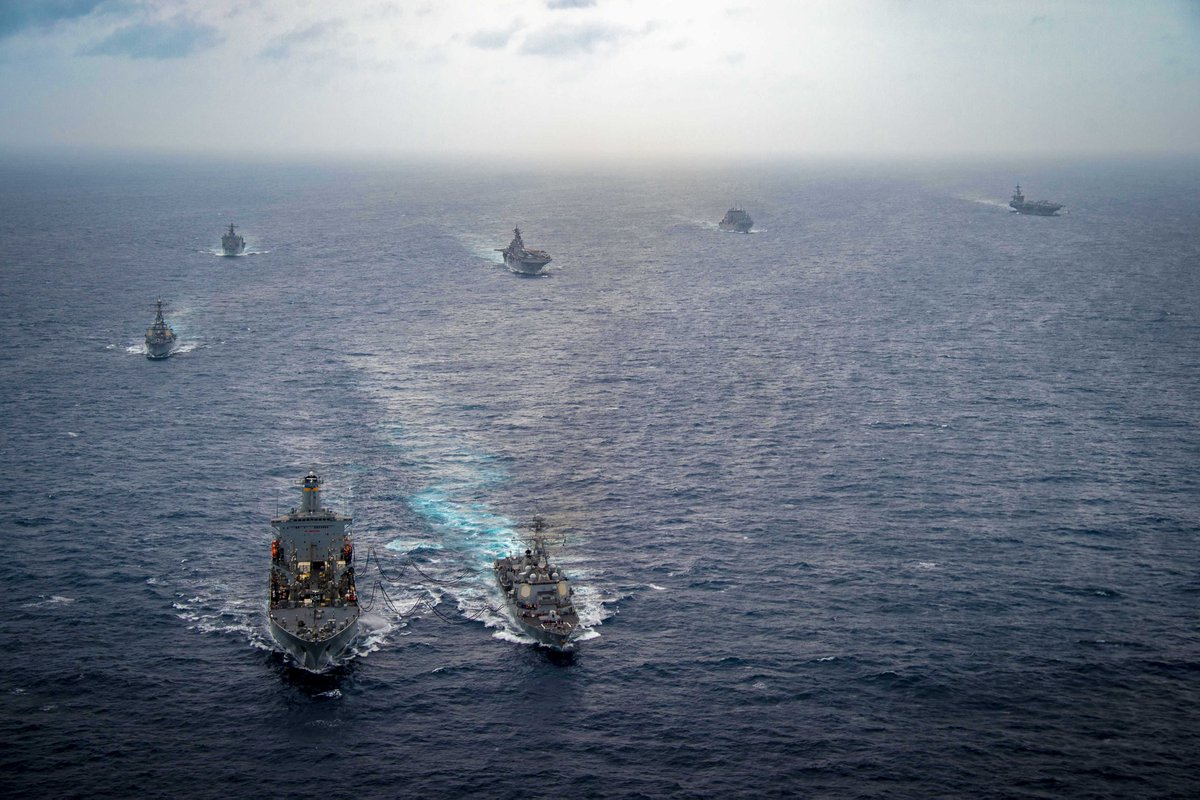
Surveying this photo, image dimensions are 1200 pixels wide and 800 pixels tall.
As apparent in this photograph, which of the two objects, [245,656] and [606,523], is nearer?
[245,656]

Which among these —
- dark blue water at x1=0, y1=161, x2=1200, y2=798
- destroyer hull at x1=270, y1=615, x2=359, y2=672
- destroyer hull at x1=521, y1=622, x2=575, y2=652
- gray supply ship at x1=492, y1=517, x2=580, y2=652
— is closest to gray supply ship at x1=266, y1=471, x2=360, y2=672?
destroyer hull at x1=270, y1=615, x2=359, y2=672

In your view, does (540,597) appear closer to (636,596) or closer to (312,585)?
(636,596)

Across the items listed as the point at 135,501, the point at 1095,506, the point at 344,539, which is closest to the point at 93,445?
the point at 135,501

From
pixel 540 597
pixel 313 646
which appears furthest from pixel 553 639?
pixel 313 646

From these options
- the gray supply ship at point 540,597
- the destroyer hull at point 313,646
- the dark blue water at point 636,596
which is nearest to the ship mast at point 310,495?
the dark blue water at point 636,596

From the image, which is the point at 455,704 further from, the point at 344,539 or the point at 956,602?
the point at 956,602

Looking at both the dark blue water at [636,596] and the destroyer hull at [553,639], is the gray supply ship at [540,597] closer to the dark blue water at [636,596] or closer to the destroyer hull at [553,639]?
the destroyer hull at [553,639]
